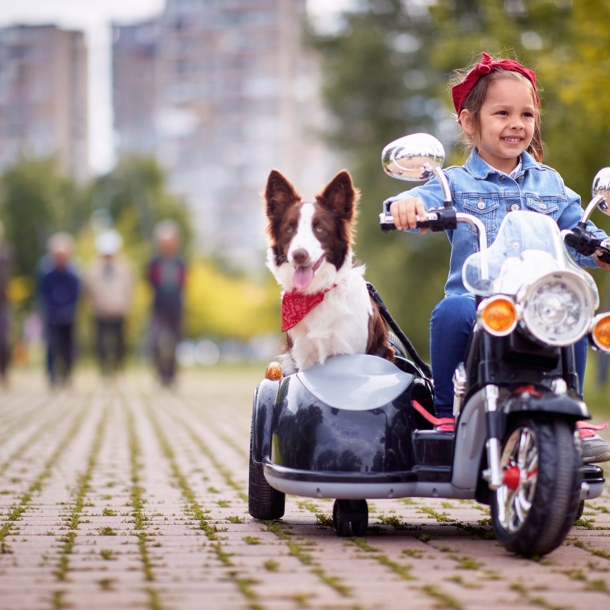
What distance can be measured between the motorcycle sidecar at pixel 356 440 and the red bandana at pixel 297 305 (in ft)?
0.76

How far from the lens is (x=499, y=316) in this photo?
4016 mm

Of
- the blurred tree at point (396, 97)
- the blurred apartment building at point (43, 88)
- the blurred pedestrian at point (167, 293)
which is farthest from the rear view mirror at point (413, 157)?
the blurred apartment building at point (43, 88)

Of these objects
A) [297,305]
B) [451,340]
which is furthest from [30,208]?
[451,340]

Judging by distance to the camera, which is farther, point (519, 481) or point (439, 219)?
point (439, 219)

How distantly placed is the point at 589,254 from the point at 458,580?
1572mm

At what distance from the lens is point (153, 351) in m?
17.9

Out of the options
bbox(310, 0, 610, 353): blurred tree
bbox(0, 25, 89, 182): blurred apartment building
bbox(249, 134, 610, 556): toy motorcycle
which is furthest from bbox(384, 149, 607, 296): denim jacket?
bbox(0, 25, 89, 182): blurred apartment building

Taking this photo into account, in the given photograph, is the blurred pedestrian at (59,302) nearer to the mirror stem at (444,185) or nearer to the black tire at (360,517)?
the black tire at (360,517)

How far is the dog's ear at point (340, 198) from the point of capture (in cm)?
499

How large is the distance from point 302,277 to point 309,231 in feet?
0.68

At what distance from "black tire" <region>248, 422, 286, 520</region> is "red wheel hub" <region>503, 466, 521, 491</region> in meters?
1.39

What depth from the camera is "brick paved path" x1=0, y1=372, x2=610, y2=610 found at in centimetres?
338

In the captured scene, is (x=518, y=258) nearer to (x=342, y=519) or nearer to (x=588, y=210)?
(x=588, y=210)

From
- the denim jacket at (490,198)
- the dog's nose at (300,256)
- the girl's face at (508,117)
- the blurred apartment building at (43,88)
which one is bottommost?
the dog's nose at (300,256)
